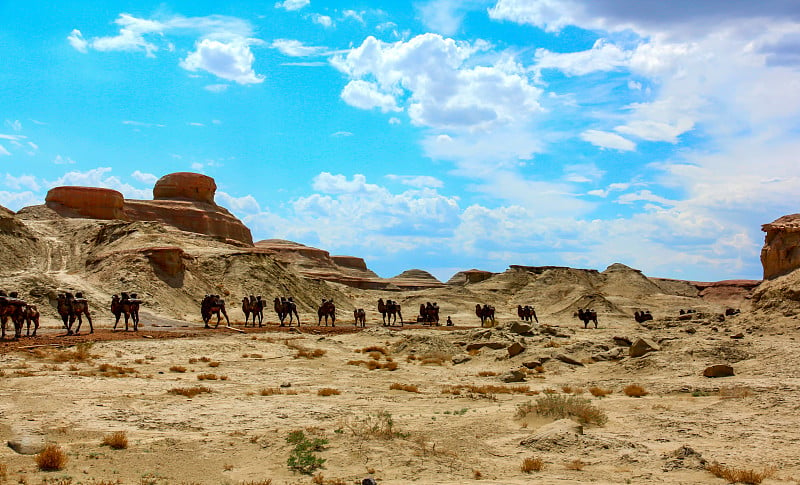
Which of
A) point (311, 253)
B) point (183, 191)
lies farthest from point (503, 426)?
point (311, 253)

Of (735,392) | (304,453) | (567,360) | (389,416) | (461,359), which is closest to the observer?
(304,453)

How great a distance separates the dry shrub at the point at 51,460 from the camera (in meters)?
9.15

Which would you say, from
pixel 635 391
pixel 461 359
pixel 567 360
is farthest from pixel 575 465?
pixel 461 359

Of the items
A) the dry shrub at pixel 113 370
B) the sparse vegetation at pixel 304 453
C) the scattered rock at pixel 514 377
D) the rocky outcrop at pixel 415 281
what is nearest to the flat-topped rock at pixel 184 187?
the rocky outcrop at pixel 415 281

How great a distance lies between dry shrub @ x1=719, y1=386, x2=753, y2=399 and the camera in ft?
46.4

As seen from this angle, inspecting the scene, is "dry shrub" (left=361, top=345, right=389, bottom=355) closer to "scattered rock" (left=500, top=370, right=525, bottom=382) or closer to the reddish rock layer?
"scattered rock" (left=500, top=370, right=525, bottom=382)

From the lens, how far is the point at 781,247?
3494cm

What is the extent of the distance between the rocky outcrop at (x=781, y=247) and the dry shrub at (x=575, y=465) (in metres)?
27.8

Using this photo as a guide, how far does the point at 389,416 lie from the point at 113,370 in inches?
378

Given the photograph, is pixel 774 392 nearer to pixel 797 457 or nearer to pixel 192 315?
pixel 797 457

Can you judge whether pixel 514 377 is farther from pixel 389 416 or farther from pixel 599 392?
pixel 389 416

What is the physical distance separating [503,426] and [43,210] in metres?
71.1

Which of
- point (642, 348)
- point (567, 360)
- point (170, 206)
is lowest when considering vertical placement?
point (567, 360)

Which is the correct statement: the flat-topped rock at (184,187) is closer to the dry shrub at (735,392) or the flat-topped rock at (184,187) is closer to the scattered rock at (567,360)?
the scattered rock at (567,360)
